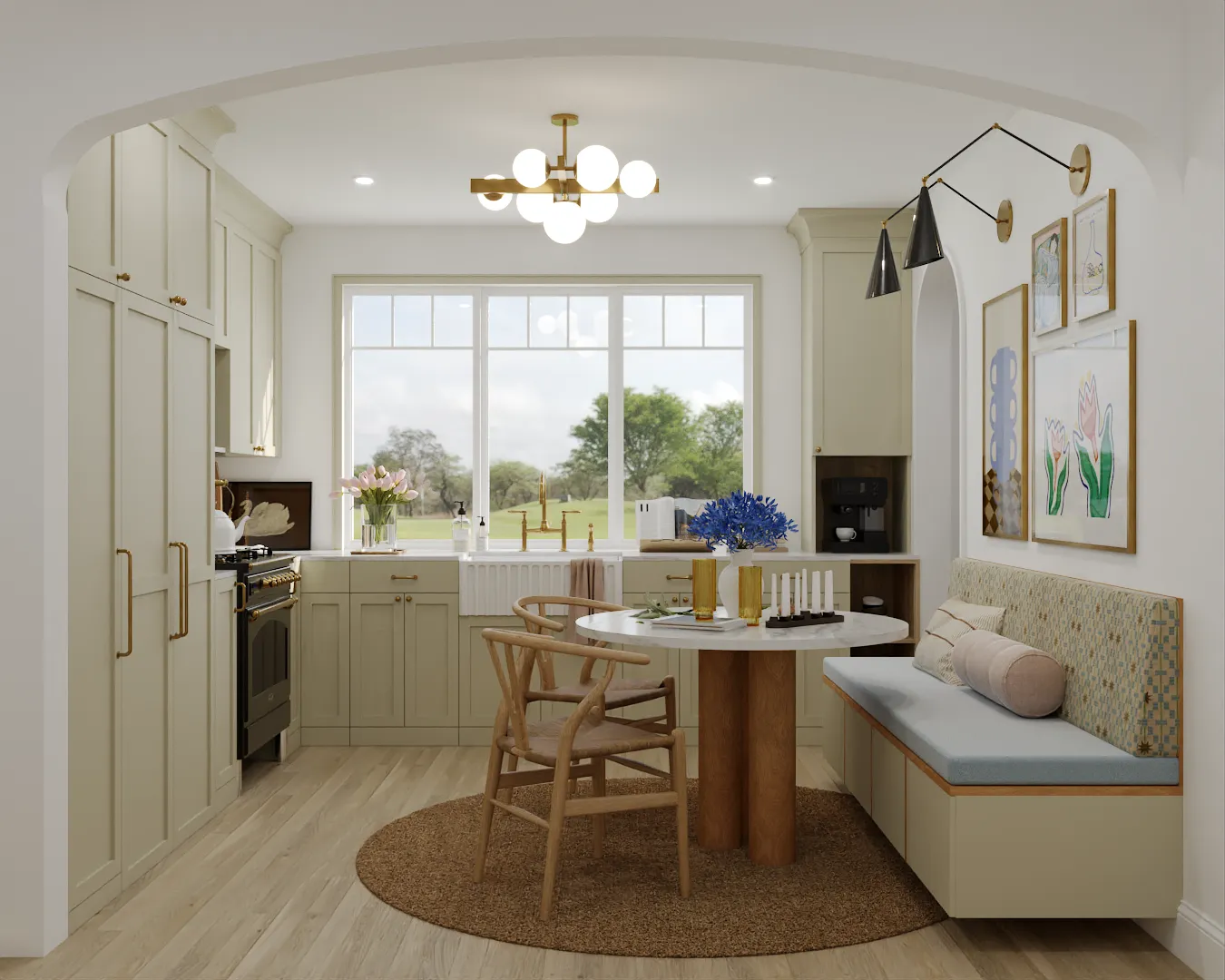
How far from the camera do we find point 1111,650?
313cm

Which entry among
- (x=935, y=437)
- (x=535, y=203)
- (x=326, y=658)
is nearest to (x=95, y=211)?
(x=535, y=203)

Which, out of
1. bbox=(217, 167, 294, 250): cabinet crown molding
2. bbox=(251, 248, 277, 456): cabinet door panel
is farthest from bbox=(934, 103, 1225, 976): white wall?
bbox=(251, 248, 277, 456): cabinet door panel

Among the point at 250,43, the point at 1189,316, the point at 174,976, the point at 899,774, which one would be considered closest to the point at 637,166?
the point at 250,43

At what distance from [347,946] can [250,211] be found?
3.68 m

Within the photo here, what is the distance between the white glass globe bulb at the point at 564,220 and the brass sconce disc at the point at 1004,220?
5.40ft

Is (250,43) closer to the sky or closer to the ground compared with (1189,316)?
closer to the sky

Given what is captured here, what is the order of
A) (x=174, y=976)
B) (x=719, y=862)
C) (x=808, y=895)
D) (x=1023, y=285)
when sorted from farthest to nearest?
(x=1023, y=285), (x=719, y=862), (x=808, y=895), (x=174, y=976)

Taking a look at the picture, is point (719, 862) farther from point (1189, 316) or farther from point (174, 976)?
point (1189, 316)

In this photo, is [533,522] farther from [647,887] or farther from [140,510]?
[647,887]

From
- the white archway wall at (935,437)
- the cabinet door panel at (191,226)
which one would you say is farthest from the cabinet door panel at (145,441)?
the white archway wall at (935,437)

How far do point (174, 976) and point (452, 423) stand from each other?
361 cm

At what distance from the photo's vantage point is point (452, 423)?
19.7 feet

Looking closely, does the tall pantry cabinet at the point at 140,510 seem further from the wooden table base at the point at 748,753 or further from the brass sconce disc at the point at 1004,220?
the brass sconce disc at the point at 1004,220

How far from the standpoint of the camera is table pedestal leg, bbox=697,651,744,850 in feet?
12.2
